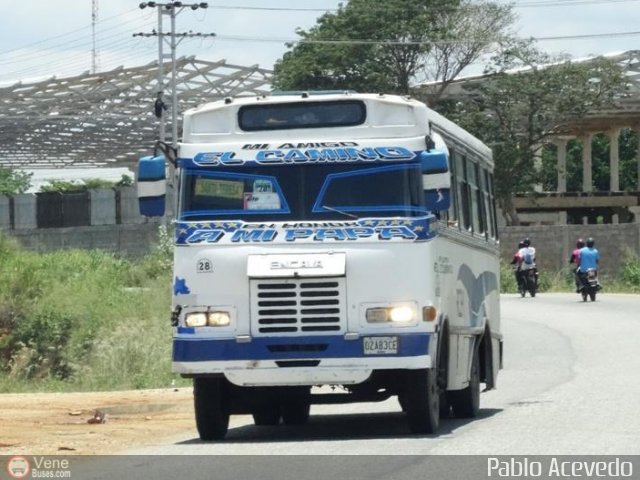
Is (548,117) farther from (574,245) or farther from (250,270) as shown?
(250,270)

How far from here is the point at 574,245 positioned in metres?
55.1

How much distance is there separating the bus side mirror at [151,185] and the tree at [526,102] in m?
48.7

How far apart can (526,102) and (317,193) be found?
4968 centimetres

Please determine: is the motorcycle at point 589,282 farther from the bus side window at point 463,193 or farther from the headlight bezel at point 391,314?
the headlight bezel at point 391,314

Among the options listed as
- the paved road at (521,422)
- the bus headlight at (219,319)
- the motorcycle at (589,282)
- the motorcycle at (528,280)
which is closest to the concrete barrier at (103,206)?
the motorcycle at (528,280)

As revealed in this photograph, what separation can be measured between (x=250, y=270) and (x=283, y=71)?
177 feet

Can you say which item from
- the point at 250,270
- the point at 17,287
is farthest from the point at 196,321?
the point at 17,287

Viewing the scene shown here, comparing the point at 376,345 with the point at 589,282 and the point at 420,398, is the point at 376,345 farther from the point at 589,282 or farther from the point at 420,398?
the point at 589,282

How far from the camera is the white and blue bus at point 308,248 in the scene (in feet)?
43.3

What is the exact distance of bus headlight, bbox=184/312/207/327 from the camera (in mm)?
13359

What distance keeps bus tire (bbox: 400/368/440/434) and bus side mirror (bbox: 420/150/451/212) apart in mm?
1452
